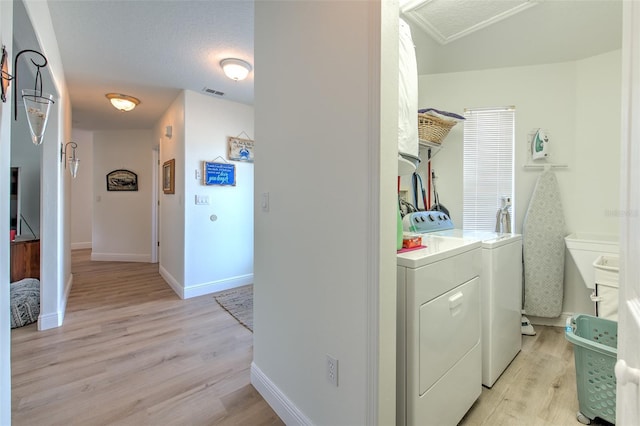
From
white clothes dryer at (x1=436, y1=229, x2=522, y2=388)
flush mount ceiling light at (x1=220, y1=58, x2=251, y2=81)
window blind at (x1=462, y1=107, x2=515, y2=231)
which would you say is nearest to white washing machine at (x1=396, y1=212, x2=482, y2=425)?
white clothes dryer at (x1=436, y1=229, x2=522, y2=388)

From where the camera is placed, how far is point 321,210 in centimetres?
127

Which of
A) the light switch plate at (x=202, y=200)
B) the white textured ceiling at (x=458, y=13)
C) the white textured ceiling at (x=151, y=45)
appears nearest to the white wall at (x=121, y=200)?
the white textured ceiling at (x=151, y=45)

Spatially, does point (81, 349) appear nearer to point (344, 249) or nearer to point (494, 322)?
point (344, 249)

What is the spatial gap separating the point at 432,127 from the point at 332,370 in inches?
73.8

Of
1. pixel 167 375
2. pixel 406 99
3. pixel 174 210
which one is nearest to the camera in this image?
pixel 406 99

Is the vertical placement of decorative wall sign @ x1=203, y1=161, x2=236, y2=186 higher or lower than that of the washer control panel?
higher

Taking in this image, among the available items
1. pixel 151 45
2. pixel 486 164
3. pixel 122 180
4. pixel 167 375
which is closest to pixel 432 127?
pixel 486 164

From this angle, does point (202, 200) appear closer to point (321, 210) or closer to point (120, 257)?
point (321, 210)

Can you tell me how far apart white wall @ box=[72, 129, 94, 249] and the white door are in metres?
7.94

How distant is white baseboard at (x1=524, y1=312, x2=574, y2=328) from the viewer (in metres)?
2.59

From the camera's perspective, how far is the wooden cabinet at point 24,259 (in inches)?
115

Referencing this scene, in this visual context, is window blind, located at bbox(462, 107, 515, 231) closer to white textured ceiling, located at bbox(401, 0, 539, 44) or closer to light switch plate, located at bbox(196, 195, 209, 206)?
white textured ceiling, located at bbox(401, 0, 539, 44)

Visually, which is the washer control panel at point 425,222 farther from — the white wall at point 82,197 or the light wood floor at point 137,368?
the white wall at point 82,197

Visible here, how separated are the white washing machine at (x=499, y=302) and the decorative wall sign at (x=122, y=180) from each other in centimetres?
550
